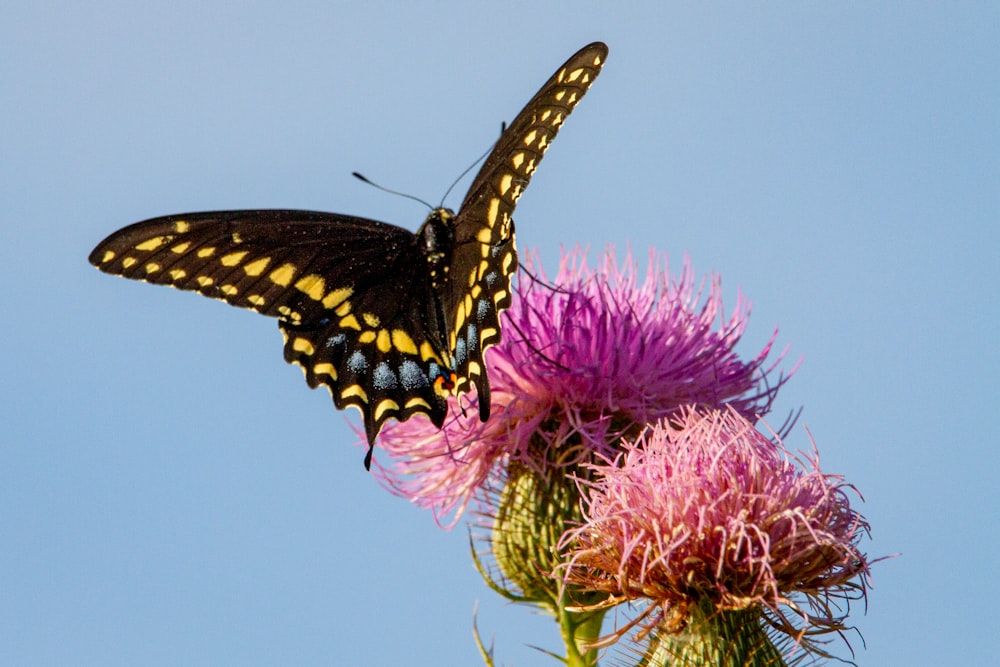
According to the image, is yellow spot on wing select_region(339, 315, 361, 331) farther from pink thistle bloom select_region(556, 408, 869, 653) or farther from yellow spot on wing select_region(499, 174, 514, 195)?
pink thistle bloom select_region(556, 408, 869, 653)

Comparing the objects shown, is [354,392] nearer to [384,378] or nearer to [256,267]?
[384,378]

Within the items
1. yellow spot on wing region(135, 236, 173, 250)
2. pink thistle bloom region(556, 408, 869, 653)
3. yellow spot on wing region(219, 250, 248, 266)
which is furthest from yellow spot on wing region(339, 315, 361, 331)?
pink thistle bloom region(556, 408, 869, 653)

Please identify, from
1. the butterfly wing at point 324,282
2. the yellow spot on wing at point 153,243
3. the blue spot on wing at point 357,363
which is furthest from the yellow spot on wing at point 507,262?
the yellow spot on wing at point 153,243

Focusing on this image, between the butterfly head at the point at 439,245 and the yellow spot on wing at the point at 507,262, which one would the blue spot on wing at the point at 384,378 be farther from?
the yellow spot on wing at the point at 507,262

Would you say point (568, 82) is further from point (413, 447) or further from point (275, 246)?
point (413, 447)

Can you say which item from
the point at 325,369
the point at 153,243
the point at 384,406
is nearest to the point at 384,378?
the point at 384,406

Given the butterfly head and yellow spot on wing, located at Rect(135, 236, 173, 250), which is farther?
the butterfly head

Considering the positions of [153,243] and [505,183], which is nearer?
[505,183]
